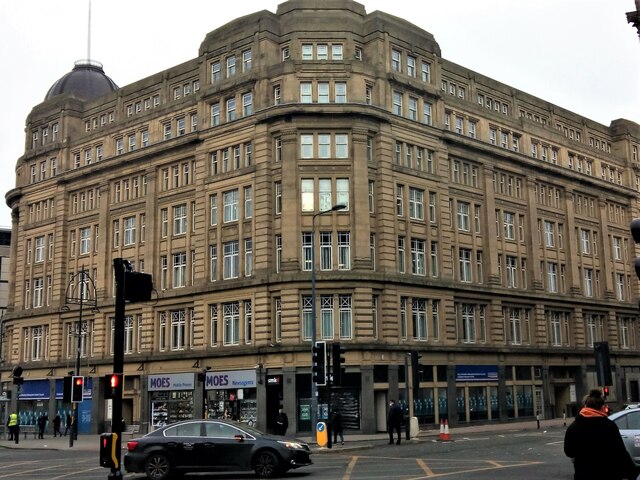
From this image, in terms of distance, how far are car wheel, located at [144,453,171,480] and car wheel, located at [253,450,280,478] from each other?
2348 mm

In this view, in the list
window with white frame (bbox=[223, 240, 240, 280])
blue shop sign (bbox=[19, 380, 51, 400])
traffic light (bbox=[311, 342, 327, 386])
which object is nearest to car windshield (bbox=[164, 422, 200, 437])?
traffic light (bbox=[311, 342, 327, 386])

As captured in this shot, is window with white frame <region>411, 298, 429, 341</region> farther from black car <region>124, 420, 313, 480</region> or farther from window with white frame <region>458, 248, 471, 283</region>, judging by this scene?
black car <region>124, 420, 313, 480</region>

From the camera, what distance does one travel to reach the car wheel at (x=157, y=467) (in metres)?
20.4

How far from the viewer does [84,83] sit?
7112cm

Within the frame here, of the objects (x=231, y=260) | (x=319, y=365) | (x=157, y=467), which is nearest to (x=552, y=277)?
(x=231, y=260)

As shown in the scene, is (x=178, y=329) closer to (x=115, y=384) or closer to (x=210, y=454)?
(x=210, y=454)

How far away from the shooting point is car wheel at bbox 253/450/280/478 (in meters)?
20.5

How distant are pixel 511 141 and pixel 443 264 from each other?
15.1 meters

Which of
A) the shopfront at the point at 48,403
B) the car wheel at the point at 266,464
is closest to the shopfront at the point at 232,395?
the shopfront at the point at 48,403

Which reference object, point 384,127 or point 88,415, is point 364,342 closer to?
point 384,127

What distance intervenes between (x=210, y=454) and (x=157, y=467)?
143 cm

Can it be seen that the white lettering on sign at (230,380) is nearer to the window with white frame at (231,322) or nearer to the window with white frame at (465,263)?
the window with white frame at (231,322)

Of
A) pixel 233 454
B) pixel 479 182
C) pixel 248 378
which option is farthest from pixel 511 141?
pixel 233 454

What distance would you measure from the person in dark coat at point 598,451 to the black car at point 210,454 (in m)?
13.0
